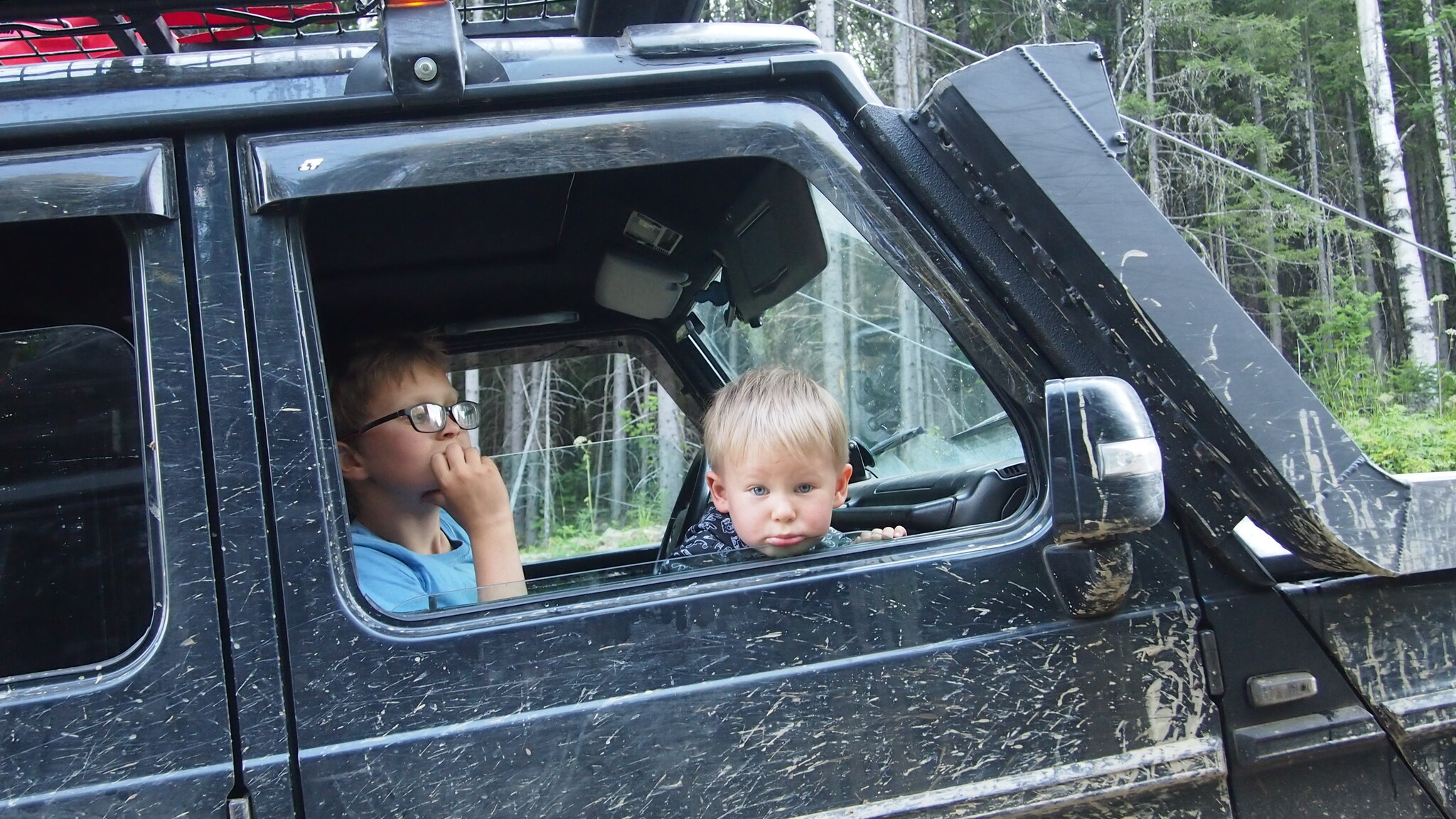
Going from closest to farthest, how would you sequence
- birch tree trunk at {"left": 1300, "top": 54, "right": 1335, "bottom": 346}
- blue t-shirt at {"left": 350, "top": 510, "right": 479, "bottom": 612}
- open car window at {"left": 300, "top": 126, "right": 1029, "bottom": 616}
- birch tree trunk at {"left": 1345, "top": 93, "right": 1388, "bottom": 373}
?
1. blue t-shirt at {"left": 350, "top": 510, "right": 479, "bottom": 612}
2. open car window at {"left": 300, "top": 126, "right": 1029, "bottom": 616}
3. birch tree trunk at {"left": 1300, "top": 54, "right": 1335, "bottom": 346}
4. birch tree trunk at {"left": 1345, "top": 93, "right": 1388, "bottom": 373}

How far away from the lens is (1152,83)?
59.3ft

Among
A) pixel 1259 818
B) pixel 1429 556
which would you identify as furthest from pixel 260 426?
pixel 1429 556

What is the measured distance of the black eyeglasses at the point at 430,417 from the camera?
70.3 inches

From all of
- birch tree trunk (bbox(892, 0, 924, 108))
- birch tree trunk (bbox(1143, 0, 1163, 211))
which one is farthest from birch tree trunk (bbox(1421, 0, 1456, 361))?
birch tree trunk (bbox(892, 0, 924, 108))

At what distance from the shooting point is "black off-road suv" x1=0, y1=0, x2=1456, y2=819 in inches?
49.5

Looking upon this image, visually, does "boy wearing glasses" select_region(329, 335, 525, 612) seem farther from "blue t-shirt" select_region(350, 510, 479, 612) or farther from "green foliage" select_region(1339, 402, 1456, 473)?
"green foliage" select_region(1339, 402, 1456, 473)

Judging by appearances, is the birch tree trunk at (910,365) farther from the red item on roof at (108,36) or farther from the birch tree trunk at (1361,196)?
the birch tree trunk at (1361,196)

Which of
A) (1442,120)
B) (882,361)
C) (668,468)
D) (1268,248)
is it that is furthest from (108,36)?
(1442,120)

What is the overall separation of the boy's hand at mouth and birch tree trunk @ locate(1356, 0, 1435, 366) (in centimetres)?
1609

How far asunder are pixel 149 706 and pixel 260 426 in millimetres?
337

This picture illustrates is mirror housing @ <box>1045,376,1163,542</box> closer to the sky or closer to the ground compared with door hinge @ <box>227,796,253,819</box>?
closer to the sky

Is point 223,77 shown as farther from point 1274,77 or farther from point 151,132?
point 1274,77

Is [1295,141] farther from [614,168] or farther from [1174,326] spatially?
[614,168]

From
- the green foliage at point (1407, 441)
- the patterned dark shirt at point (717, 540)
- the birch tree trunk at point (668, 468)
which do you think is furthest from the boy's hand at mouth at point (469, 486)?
the green foliage at point (1407, 441)
